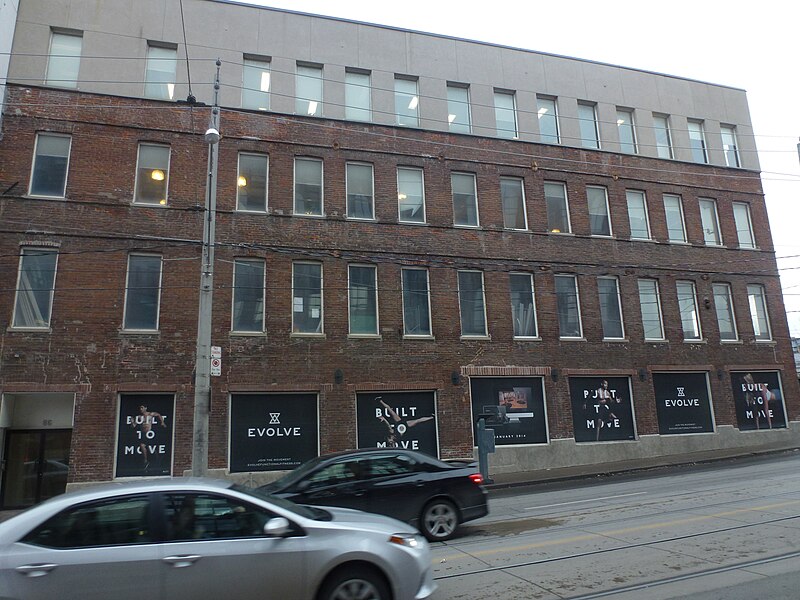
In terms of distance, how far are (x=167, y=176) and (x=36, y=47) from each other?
5.50 meters

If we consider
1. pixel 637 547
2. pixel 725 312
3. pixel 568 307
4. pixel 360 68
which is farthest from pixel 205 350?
pixel 725 312

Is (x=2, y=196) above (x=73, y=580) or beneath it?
above

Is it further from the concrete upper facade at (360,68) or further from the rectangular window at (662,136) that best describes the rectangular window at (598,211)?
the rectangular window at (662,136)

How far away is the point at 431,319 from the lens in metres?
19.2

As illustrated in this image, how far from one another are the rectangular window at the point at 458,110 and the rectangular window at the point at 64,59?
1231 centimetres

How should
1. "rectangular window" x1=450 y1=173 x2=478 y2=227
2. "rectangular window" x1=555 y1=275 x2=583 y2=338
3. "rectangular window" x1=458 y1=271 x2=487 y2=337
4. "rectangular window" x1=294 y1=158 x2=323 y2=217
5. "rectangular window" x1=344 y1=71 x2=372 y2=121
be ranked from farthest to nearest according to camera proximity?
"rectangular window" x1=555 y1=275 x2=583 y2=338 → "rectangular window" x1=450 y1=173 x2=478 y2=227 → "rectangular window" x1=344 y1=71 x2=372 y2=121 → "rectangular window" x1=458 y1=271 x2=487 y2=337 → "rectangular window" x1=294 y1=158 x2=323 y2=217

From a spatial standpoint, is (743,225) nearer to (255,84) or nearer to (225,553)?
(255,84)

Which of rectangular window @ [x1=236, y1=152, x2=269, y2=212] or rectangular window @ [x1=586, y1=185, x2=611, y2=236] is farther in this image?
rectangular window @ [x1=586, y1=185, x2=611, y2=236]

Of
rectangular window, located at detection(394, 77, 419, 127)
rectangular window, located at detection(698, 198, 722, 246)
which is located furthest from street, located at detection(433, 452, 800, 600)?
rectangular window, located at detection(394, 77, 419, 127)

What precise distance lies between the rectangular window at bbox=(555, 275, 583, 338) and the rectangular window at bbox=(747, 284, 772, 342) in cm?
814

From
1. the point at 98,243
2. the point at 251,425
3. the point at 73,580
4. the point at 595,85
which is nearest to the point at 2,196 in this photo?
the point at 98,243

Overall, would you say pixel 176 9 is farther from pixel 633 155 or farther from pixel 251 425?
pixel 633 155

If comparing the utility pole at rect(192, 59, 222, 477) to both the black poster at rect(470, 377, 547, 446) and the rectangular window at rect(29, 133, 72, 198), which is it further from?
the black poster at rect(470, 377, 547, 446)

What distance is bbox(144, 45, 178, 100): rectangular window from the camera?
18.4 meters
